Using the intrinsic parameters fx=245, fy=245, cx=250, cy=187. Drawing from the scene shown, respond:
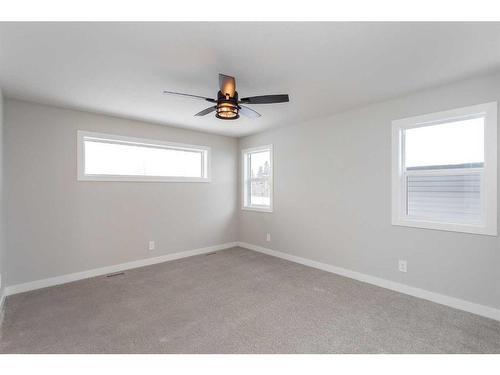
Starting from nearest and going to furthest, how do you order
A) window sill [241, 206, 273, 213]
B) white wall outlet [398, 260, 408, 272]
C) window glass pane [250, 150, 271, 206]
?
white wall outlet [398, 260, 408, 272] < window sill [241, 206, 273, 213] < window glass pane [250, 150, 271, 206]

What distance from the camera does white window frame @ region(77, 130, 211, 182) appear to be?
3.59 m

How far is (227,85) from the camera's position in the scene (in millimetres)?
2246

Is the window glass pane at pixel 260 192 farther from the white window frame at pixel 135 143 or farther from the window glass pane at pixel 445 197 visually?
the window glass pane at pixel 445 197

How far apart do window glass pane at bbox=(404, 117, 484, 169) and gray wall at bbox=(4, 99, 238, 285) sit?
3.64 m

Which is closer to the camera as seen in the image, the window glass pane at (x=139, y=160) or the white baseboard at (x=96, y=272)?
the white baseboard at (x=96, y=272)

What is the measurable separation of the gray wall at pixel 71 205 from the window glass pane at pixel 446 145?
3.64 meters

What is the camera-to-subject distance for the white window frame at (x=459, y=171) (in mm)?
2447

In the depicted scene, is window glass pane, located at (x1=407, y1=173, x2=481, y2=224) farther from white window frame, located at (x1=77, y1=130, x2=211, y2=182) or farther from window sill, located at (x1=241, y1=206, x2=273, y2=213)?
white window frame, located at (x1=77, y1=130, x2=211, y2=182)

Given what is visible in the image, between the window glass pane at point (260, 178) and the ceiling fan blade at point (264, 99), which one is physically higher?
the ceiling fan blade at point (264, 99)

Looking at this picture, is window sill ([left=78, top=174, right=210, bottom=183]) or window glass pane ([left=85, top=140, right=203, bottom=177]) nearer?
window sill ([left=78, top=174, right=210, bottom=183])

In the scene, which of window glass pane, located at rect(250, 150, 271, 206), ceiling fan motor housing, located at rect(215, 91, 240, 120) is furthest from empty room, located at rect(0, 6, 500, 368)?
window glass pane, located at rect(250, 150, 271, 206)

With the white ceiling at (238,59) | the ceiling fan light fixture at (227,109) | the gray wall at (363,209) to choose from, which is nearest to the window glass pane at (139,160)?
the white ceiling at (238,59)

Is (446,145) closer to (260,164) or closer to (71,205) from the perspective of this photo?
(260,164)

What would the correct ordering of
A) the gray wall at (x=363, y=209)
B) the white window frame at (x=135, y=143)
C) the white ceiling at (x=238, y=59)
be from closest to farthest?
the white ceiling at (x=238, y=59) → the gray wall at (x=363, y=209) → the white window frame at (x=135, y=143)
